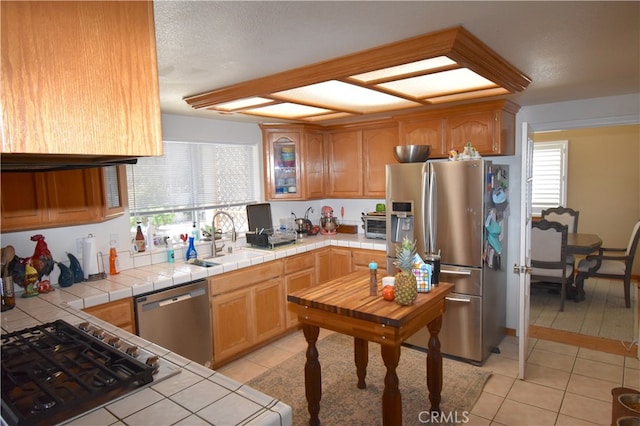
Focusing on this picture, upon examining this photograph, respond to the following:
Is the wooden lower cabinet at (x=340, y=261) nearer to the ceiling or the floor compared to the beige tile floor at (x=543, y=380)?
nearer to the ceiling

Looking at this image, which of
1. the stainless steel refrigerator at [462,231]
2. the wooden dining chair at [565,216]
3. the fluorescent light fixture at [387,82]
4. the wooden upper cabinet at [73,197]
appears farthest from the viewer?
the wooden dining chair at [565,216]

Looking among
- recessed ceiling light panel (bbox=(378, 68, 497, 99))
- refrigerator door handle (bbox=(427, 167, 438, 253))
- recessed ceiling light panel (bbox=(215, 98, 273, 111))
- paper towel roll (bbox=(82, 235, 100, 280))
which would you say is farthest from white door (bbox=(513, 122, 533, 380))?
paper towel roll (bbox=(82, 235, 100, 280))

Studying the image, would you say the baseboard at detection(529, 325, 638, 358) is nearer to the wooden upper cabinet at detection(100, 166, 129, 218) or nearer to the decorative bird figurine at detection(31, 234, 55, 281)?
the wooden upper cabinet at detection(100, 166, 129, 218)

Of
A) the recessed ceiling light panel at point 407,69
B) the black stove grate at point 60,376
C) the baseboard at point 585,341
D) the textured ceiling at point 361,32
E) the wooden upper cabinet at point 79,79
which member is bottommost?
the baseboard at point 585,341

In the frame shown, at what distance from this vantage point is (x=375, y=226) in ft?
14.8

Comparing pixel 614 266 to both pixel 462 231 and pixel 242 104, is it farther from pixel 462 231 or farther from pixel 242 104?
pixel 242 104

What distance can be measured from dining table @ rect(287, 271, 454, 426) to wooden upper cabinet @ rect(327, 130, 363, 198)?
2065mm

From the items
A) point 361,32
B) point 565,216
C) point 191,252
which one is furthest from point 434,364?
point 565,216

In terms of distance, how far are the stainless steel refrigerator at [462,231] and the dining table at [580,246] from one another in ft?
5.53

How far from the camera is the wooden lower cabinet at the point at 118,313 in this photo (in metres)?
2.60

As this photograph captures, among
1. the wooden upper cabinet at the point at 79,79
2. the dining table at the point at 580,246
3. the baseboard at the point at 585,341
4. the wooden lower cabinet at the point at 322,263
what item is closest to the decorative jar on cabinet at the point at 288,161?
the wooden lower cabinet at the point at 322,263

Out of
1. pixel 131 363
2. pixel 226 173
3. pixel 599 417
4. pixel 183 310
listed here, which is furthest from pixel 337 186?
pixel 131 363

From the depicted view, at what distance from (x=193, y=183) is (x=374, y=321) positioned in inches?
104

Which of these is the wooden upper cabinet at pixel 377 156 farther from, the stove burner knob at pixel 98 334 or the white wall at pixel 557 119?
the stove burner knob at pixel 98 334
